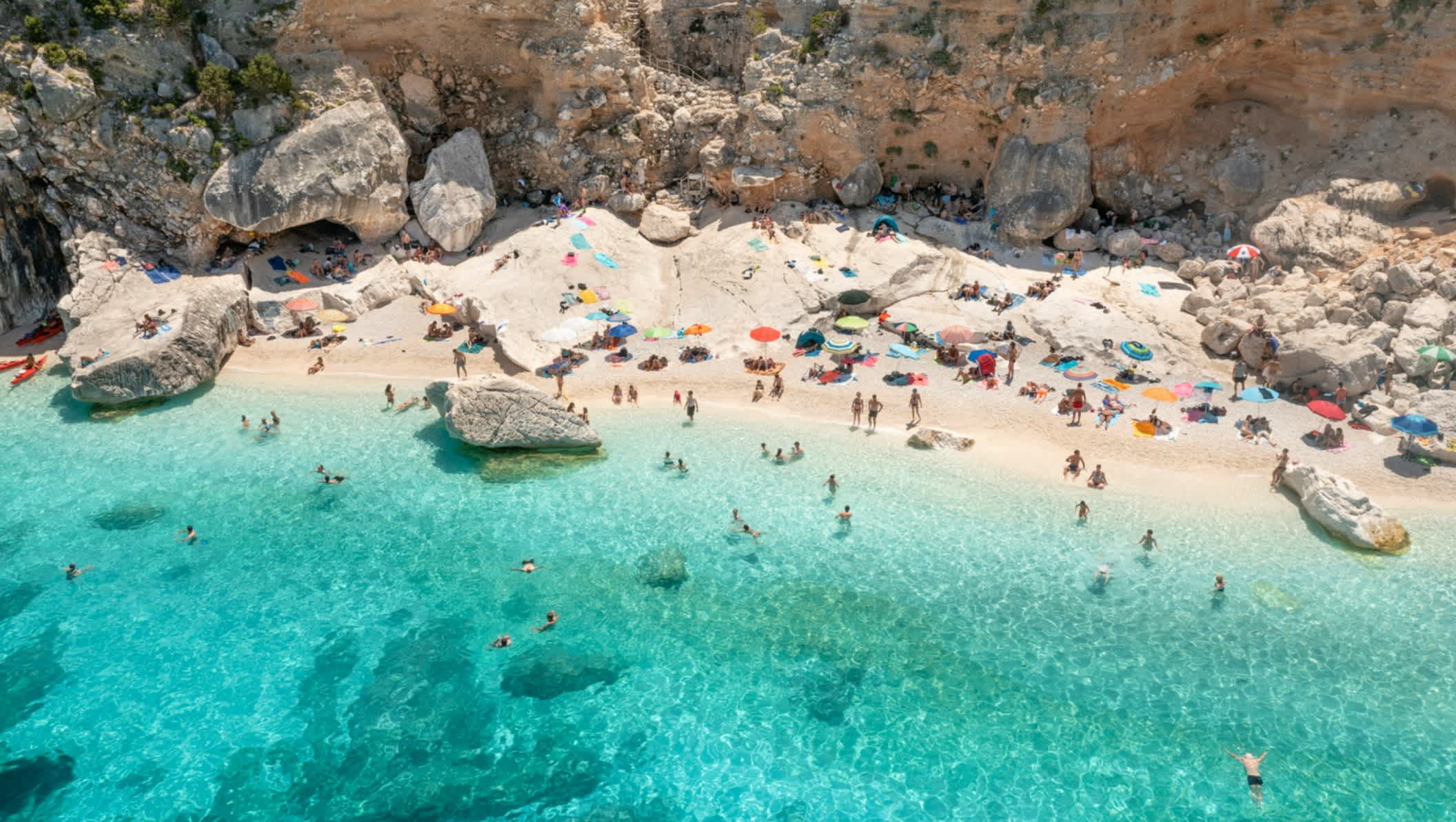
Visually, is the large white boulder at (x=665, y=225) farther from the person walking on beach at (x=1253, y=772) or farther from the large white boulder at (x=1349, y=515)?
the person walking on beach at (x=1253, y=772)

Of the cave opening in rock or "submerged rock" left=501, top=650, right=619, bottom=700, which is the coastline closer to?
"submerged rock" left=501, top=650, right=619, bottom=700

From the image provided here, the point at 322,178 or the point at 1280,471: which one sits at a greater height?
the point at 322,178

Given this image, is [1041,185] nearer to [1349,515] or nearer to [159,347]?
Answer: [1349,515]

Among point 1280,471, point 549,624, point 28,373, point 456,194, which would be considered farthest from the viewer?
point 456,194

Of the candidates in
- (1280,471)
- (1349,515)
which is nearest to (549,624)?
(1349,515)

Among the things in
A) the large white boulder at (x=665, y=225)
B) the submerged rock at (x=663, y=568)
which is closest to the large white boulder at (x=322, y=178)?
the large white boulder at (x=665, y=225)

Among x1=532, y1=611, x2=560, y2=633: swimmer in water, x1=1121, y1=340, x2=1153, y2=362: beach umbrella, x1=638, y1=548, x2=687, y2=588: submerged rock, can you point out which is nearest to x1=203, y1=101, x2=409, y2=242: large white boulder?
x1=638, y1=548, x2=687, y2=588: submerged rock
